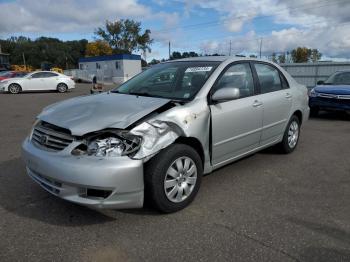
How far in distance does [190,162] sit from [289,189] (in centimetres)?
148

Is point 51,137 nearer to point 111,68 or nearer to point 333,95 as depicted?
point 333,95

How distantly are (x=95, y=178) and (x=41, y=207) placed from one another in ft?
3.63

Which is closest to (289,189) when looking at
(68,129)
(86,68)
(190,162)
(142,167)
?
(190,162)

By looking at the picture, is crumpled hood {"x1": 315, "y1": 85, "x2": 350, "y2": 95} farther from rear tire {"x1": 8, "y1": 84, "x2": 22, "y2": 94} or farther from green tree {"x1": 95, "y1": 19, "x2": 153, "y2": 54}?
green tree {"x1": 95, "y1": 19, "x2": 153, "y2": 54}

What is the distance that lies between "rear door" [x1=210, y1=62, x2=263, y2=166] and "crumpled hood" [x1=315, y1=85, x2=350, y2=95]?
5.70 m

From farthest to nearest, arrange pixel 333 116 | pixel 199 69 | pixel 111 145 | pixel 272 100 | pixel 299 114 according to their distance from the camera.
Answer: pixel 333 116
pixel 299 114
pixel 272 100
pixel 199 69
pixel 111 145

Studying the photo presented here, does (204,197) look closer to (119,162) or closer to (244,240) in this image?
(244,240)

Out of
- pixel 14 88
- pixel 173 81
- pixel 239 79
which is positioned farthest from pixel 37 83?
pixel 239 79

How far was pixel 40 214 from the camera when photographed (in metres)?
3.52

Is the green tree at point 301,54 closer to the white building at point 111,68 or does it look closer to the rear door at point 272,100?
the white building at point 111,68

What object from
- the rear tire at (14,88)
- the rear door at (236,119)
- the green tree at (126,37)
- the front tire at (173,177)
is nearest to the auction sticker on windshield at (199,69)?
the rear door at (236,119)

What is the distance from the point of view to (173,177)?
3.46 meters

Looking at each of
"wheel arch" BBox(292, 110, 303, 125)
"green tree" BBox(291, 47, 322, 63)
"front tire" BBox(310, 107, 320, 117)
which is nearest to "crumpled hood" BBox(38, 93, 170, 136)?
"wheel arch" BBox(292, 110, 303, 125)

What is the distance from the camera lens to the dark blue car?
9.27 meters
